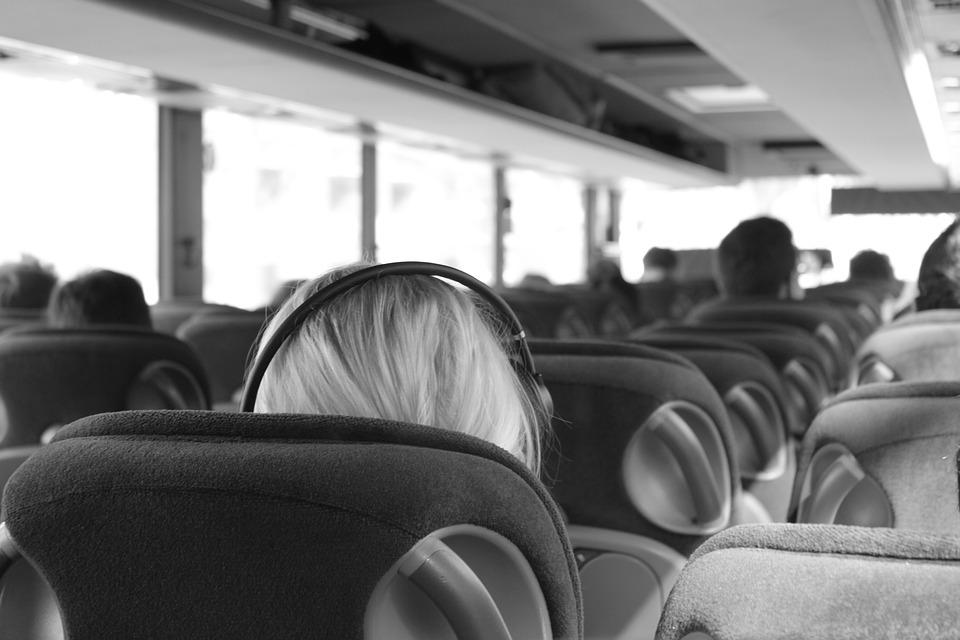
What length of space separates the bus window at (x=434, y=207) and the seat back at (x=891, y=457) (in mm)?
8164

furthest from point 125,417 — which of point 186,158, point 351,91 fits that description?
point 186,158

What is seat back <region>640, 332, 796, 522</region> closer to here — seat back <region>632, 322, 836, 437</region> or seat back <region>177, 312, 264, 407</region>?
seat back <region>632, 322, 836, 437</region>

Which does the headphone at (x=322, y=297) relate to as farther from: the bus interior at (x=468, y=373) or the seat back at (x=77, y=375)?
the seat back at (x=77, y=375)

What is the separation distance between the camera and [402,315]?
4.15 ft

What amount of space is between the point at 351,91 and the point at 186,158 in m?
1.76

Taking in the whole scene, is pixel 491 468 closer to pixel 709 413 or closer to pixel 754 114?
pixel 709 413

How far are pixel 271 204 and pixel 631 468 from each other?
7.19m

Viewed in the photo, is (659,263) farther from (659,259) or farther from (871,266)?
(871,266)

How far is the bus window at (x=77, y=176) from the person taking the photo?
21.8 feet

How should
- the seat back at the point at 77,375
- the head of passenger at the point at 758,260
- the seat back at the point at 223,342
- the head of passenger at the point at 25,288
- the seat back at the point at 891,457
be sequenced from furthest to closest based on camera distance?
the head of passenger at the point at 25,288 < the head of passenger at the point at 758,260 < the seat back at the point at 223,342 < the seat back at the point at 77,375 < the seat back at the point at 891,457

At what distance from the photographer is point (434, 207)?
38.7 feet

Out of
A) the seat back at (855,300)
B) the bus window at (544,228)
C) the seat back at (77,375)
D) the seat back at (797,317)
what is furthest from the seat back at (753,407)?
the bus window at (544,228)

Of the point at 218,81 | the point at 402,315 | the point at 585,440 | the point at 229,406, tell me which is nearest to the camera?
the point at 402,315

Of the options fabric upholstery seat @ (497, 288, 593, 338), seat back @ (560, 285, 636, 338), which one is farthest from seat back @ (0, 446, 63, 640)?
seat back @ (560, 285, 636, 338)
